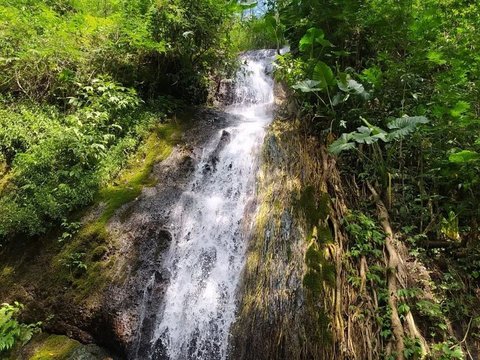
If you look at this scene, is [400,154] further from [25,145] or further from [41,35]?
[41,35]

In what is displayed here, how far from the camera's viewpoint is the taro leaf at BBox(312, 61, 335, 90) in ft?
18.2

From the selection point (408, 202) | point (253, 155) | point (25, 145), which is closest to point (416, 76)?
point (408, 202)

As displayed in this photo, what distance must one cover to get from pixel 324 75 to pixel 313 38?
3.84 feet

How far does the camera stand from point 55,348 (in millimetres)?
4117

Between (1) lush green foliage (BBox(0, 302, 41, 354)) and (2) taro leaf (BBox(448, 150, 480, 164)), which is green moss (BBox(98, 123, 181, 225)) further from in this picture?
(2) taro leaf (BBox(448, 150, 480, 164))

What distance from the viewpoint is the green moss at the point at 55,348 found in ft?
13.1

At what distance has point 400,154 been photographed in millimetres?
5094

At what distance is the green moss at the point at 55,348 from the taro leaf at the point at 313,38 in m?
6.00

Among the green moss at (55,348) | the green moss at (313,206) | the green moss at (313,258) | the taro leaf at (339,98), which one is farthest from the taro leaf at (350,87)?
the green moss at (55,348)

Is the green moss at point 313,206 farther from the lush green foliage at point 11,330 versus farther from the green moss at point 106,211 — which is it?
the lush green foliage at point 11,330

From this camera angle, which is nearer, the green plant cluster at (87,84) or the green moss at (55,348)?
the green moss at (55,348)

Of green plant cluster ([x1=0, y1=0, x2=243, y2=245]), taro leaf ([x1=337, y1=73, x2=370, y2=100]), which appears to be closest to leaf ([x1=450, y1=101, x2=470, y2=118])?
taro leaf ([x1=337, y1=73, x2=370, y2=100])

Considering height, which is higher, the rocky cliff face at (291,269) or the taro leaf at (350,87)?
the taro leaf at (350,87)

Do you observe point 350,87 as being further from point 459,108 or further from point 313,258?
point 313,258
